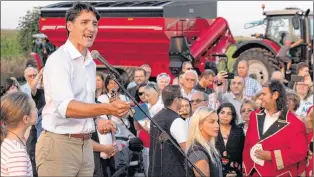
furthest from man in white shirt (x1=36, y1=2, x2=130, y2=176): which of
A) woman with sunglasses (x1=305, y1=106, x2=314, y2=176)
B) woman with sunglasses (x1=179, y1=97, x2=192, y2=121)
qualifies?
woman with sunglasses (x1=305, y1=106, x2=314, y2=176)

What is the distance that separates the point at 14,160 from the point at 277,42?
46.5ft

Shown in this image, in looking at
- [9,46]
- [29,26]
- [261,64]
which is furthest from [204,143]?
[9,46]

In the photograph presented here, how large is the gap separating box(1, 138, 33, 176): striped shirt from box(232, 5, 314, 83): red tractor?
12511 mm

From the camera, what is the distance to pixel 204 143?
18.5 feet

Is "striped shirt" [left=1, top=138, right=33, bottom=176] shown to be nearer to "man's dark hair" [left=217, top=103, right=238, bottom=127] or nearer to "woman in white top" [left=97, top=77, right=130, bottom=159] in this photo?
"woman in white top" [left=97, top=77, right=130, bottom=159]

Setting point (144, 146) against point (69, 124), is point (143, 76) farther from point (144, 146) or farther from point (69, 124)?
point (69, 124)

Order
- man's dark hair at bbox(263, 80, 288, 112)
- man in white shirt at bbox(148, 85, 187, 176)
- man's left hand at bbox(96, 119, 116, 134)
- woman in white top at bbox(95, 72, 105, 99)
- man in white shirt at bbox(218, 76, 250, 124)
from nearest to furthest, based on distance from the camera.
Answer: man's left hand at bbox(96, 119, 116, 134)
man in white shirt at bbox(148, 85, 187, 176)
man's dark hair at bbox(263, 80, 288, 112)
woman in white top at bbox(95, 72, 105, 99)
man in white shirt at bbox(218, 76, 250, 124)

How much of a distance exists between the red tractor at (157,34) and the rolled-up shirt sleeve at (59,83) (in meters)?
11.7

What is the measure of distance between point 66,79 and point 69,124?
0.34 meters

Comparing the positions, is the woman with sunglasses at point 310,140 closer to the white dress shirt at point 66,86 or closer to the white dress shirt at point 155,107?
the white dress shirt at point 155,107

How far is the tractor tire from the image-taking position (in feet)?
54.5

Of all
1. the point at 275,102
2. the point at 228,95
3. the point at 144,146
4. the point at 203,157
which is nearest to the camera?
the point at 203,157

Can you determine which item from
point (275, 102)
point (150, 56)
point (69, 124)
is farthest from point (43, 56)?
point (69, 124)

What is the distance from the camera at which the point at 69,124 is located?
450cm
